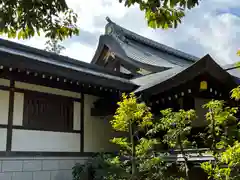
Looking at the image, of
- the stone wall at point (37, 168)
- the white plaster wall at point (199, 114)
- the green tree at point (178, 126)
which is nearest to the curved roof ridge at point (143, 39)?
the white plaster wall at point (199, 114)

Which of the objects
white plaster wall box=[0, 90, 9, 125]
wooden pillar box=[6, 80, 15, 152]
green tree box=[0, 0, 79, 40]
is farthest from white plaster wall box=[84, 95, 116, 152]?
green tree box=[0, 0, 79, 40]

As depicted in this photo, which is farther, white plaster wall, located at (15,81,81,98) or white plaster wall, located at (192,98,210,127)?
white plaster wall, located at (192,98,210,127)

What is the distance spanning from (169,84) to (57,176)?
2921mm

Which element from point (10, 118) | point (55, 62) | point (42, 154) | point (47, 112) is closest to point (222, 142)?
point (42, 154)

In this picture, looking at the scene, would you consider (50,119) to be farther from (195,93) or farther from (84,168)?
(195,93)

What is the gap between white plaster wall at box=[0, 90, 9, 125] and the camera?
6.91 metres

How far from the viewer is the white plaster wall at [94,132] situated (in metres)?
8.38

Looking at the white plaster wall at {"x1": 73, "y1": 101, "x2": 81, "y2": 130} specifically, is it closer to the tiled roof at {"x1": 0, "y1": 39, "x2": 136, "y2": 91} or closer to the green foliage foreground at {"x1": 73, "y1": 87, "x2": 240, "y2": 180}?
the tiled roof at {"x1": 0, "y1": 39, "x2": 136, "y2": 91}

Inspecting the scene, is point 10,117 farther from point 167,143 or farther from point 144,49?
point 144,49

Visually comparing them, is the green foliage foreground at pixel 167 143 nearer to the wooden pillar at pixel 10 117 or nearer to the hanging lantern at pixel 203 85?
the wooden pillar at pixel 10 117

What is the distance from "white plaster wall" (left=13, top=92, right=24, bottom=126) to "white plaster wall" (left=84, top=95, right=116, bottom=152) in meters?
1.64

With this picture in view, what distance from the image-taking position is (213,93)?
8.38 metres

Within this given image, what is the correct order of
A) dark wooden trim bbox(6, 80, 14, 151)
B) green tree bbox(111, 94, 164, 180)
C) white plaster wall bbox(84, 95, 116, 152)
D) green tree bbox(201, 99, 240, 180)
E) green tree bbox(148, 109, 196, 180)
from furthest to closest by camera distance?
white plaster wall bbox(84, 95, 116, 152) → dark wooden trim bbox(6, 80, 14, 151) → green tree bbox(111, 94, 164, 180) → green tree bbox(148, 109, 196, 180) → green tree bbox(201, 99, 240, 180)

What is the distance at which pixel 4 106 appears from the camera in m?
6.98
